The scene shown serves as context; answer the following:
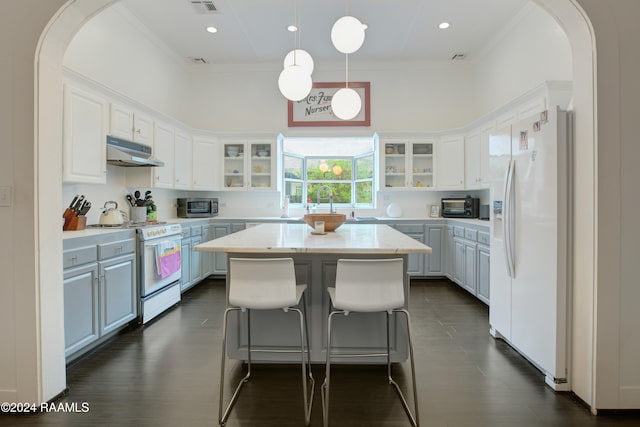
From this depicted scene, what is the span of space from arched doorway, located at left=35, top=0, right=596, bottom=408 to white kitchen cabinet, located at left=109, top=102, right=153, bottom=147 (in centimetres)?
136

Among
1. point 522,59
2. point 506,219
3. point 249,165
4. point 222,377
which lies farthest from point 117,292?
point 522,59

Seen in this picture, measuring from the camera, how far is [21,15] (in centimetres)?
187

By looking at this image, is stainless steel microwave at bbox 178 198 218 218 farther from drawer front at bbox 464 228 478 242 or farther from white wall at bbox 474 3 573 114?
white wall at bbox 474 3 573 114

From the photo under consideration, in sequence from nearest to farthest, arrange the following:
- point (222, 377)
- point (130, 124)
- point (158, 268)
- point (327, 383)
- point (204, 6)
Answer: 1. point (327, 383)
2. point (222, 377)
3. point (158, 268)
4. point (130, 124)
5. point (204, 6)

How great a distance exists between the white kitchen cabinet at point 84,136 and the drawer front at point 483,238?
397 centimetres

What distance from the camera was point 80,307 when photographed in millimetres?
2445

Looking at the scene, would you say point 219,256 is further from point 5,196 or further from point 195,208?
point 5,196

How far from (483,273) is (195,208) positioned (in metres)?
4.00

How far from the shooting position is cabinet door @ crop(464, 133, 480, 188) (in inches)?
179

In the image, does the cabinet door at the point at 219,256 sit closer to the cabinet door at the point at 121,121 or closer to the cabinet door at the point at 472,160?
the cabinet door at the point at 121,121

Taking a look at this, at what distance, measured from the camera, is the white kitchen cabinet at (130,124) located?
331 centimetres

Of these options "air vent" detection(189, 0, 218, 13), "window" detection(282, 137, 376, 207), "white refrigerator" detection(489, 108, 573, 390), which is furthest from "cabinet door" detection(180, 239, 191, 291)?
"white refrigerator" detection(489, 108, 573, 390)

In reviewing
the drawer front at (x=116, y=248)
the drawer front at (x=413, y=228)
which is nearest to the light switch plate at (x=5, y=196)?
the drawer front at (x=116, y=248)

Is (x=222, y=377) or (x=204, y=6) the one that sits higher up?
(x=204, y=6)
